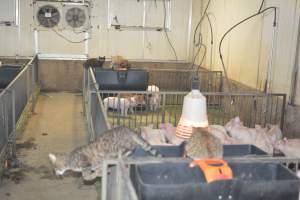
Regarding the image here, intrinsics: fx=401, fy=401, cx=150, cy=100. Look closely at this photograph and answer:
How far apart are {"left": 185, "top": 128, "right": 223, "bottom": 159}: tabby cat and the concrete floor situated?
218 cm

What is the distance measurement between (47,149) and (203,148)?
154 inches

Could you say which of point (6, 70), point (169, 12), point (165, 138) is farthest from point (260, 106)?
point (169, 12)

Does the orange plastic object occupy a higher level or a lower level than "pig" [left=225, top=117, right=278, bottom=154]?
higher

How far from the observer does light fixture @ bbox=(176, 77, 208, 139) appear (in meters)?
2.66

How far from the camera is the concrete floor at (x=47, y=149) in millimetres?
4184

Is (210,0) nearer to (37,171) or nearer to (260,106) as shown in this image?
(260,106)

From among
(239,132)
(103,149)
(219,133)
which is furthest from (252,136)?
(103,149)

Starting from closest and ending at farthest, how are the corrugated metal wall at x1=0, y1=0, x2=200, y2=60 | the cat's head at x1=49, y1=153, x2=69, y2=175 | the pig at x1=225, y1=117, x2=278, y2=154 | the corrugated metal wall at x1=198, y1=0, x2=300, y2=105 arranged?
the cat's head at x1=49, y1=153, x2=69, y2=175 < the pig at x1=225, y1=117, x2=278, y2=154 < the corrugated metal wall at x1=198, y1=0, x2=300, y2=105 < the corrugated metal wall at x1=0, y1=0, x2=200, y2=60

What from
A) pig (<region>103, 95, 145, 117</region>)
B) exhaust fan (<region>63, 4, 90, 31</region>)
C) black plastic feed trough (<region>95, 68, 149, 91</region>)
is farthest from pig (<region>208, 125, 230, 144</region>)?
exhaust fan (<region>63, 4, 90, 31</region>)

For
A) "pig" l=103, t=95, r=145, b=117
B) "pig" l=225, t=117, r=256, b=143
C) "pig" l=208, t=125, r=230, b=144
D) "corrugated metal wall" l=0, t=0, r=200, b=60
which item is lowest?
"pig" l=103, t=95, r=145, b=117

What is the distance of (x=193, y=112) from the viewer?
2.67 meters

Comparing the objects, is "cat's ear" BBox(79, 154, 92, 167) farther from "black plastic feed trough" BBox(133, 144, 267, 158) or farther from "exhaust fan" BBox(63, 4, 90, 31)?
"exhaust fan" BBox(63, 4, 90, 31)

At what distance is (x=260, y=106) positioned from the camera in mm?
5719

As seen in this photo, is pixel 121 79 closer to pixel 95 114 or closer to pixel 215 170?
pixel 95 114
